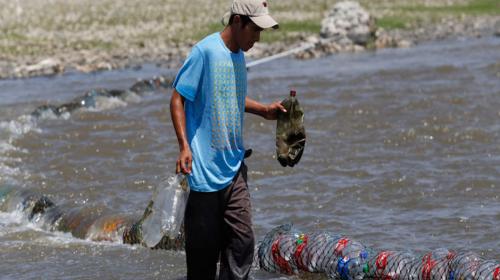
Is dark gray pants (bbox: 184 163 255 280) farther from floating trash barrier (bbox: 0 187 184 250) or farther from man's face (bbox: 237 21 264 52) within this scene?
floating trash barrier (bbox: 0 187 184 250)

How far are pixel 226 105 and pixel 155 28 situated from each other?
26522 mm

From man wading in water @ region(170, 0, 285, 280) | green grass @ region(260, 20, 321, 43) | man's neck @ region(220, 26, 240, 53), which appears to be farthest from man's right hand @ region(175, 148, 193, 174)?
green grass @ region(260, 20, 321, 43)

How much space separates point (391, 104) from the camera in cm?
1623

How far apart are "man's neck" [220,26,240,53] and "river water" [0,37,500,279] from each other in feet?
7.46

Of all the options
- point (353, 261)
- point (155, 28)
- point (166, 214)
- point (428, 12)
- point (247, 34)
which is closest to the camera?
point (247, 34)

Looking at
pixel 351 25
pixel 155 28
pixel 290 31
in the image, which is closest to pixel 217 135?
A: pixel 351 25

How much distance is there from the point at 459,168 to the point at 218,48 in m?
6.16

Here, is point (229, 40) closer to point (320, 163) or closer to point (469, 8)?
point (320, 163)

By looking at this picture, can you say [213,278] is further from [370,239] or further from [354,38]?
[354,38]

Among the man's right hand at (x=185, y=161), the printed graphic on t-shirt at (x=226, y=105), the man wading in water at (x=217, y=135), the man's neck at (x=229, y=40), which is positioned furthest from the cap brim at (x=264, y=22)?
the man's right hand at (x=185, y=161)

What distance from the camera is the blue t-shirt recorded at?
5.81 m

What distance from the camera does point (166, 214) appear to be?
30.0 feet

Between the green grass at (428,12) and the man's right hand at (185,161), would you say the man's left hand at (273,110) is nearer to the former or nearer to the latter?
the man's right hand at (185,161)

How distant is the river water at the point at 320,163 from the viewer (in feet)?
28.5
